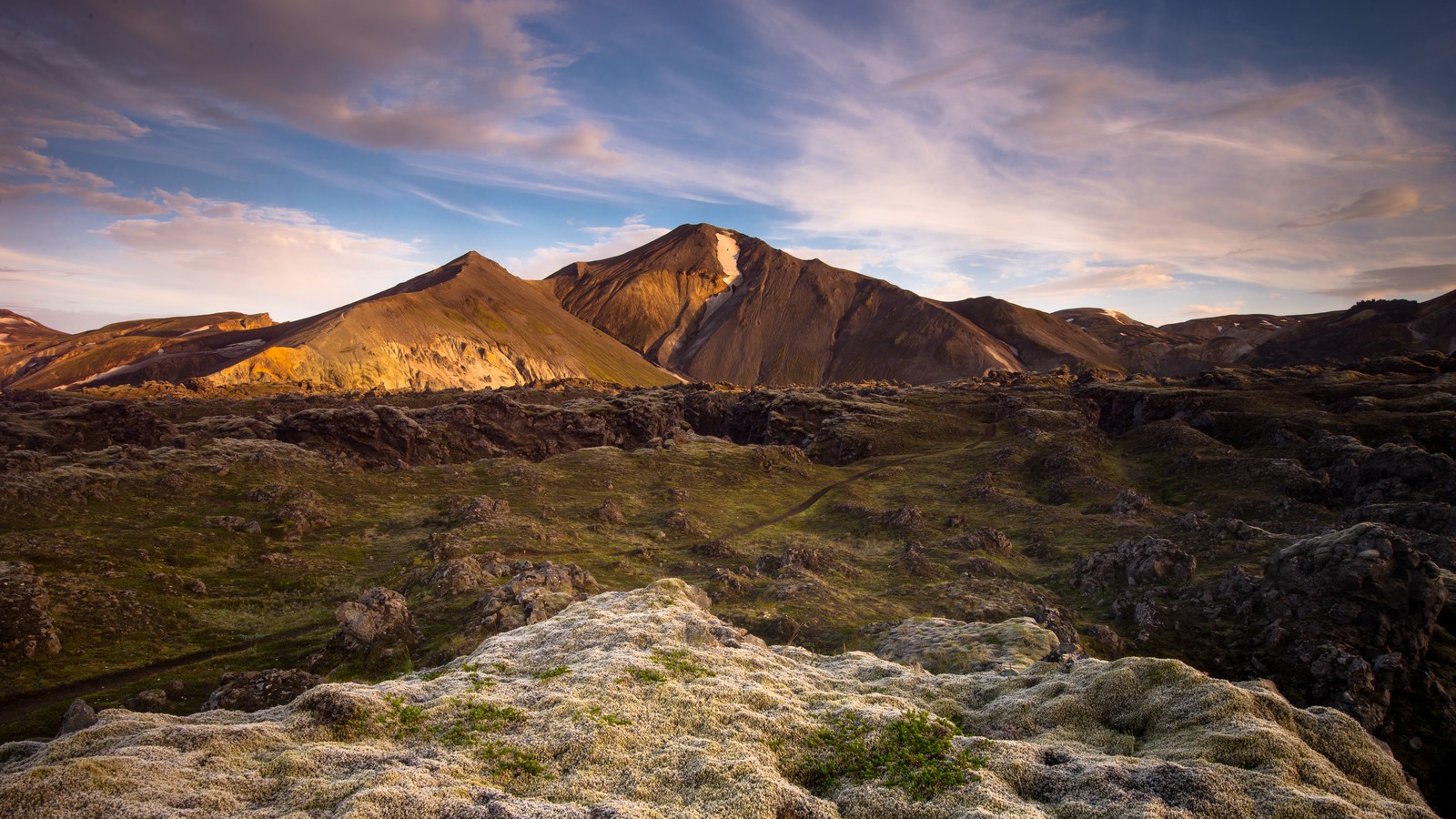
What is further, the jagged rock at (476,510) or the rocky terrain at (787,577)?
the jagged rock at (476,510)

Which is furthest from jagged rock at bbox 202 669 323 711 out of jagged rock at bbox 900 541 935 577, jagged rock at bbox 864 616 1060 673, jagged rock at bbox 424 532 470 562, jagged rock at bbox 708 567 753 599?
jagged rock at bbox 900 541 935 577

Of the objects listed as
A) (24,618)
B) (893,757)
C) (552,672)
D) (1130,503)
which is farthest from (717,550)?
(1130,503)

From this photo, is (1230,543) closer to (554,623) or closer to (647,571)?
(647,571)

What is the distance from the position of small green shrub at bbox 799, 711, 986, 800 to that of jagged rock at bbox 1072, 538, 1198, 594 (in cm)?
3580

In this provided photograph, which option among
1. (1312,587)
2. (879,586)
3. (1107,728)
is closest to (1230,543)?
(1312,587)

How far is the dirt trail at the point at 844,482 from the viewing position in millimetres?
70125

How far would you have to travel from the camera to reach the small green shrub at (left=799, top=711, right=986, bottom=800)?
16.2 meters

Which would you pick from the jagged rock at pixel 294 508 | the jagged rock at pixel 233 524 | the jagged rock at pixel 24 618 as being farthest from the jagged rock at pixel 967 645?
the jagged rock at pixel 233 524

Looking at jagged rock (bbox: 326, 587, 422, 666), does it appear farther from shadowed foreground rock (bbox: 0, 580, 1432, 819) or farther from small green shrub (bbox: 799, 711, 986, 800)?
small green shrub (bbox: 799, 711, 986, 800)

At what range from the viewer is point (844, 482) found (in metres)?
92.5

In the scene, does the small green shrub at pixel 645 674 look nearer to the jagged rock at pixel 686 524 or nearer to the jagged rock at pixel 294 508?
the jagged rock at pixel 686 524

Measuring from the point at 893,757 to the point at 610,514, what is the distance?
2115 inches

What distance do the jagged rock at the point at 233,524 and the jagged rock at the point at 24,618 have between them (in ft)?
49.3

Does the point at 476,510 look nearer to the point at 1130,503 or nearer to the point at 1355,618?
the point at 1355,618
